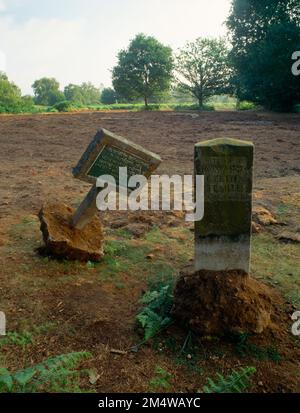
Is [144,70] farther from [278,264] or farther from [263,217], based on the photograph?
[278,264]

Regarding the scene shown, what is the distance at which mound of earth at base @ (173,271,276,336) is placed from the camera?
11.5 ft

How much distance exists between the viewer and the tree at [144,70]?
52.6 meters

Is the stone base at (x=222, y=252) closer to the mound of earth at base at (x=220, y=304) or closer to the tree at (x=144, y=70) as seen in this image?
the mound of earth at base at (x=220, y=304)

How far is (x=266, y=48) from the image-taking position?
82.0 feet

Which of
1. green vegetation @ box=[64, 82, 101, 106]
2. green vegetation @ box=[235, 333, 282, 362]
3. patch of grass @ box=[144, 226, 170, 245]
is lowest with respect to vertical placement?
green vegetation @ box=[235, 333, 282, 362]

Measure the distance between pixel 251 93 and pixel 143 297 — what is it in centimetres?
2913

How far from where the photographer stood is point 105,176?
4.50 m

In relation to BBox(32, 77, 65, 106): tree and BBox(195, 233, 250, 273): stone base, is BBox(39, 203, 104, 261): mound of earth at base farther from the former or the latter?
BBox(32, 77, 65, 106): tree

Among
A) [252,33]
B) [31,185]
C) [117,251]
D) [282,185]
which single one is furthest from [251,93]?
[117,251]

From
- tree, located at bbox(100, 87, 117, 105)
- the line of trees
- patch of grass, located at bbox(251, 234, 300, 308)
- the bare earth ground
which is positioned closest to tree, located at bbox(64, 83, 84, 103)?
the line of trees

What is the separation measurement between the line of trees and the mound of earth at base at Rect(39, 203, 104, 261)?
23327 mm

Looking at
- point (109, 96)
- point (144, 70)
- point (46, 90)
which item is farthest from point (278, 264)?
point (46, 90)

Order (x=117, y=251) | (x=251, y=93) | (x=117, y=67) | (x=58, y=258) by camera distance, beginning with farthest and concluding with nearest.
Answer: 1. (x=117, y=67)
2. (x=251, y=93)
3. (x=117, y=251)
4. (x=58, y=258)
